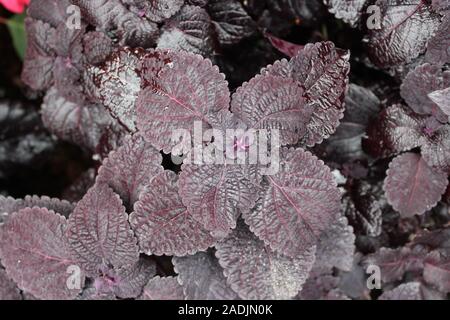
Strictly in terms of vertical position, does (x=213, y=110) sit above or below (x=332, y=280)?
above

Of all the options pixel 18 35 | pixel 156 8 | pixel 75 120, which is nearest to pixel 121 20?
pixel 156 8

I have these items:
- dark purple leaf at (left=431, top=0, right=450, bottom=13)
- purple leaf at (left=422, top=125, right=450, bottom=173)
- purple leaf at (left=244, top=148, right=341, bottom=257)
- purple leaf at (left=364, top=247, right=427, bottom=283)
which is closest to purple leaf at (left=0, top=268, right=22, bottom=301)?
purple leaf at (left=244, top=148, right=341, bottom=257)

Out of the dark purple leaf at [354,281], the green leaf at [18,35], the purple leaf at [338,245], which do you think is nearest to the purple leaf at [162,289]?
the purple leaf at [338,245]

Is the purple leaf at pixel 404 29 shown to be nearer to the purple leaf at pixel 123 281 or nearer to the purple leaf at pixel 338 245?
the purple leaf at pixel 338 245

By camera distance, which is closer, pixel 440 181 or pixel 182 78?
pixel 182 78

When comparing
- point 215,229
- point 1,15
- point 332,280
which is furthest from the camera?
point 1,15

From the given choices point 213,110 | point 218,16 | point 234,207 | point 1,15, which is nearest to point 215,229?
point 234,207

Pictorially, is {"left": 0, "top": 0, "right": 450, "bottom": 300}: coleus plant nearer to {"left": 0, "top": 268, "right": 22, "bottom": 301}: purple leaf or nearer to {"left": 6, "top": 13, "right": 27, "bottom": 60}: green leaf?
{"left": 0, "top": 268, "right": 22, "bottom": 301}: purple leaf
